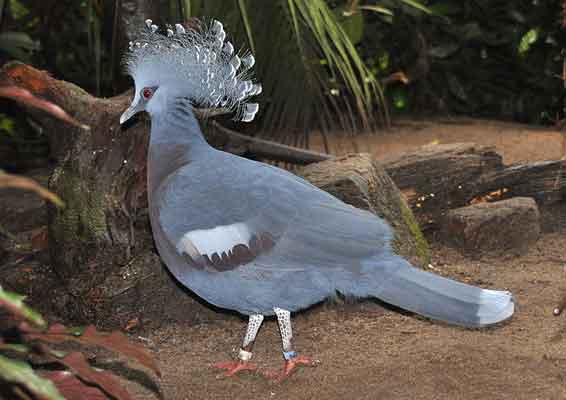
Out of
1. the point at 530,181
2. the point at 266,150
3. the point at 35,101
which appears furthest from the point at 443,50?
the point at 35,101

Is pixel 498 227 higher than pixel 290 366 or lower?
higher

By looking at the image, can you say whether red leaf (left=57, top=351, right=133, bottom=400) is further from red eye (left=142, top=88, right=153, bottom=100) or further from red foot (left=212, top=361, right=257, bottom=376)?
red eye (left=142, top=88, right=153, bottom=100)

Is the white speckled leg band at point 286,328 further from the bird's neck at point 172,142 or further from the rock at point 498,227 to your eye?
the rock at point 498,227

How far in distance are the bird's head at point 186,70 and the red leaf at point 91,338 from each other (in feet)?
→ 3.05

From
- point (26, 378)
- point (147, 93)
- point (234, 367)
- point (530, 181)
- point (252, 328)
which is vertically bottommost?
point (234, 367)

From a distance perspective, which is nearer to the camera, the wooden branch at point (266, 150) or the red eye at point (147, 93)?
the red eye at point (147, 93)

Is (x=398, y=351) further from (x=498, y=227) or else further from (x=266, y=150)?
(x=266, y=150)

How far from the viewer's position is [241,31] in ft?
10.2

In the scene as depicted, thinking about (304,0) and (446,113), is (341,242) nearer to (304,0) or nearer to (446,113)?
(304,0)

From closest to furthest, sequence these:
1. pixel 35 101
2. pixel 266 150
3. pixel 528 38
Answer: pixel 35 101
pixel 266 150
pixel 528 38

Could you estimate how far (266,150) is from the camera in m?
3.59

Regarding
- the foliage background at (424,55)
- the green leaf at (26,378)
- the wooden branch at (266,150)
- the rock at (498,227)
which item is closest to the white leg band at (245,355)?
the wooden branch at (266,150)

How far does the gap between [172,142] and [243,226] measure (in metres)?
0.37

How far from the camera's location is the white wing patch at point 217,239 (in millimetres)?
2268
